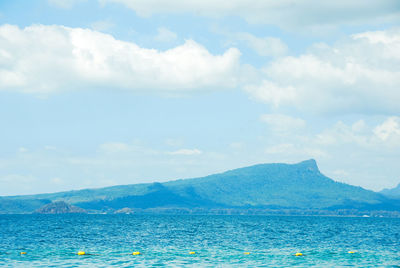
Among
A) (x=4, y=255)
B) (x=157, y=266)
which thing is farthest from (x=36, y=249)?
(x=157, y=266)

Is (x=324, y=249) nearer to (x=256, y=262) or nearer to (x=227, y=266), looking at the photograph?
(x=256, y=262)

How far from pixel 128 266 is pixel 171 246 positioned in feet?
114

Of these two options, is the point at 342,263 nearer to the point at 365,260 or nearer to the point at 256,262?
the point at 365,260

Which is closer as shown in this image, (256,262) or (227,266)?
(227,266)

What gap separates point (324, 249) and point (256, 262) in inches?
1186

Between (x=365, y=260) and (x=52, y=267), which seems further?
(x=365, y=260)

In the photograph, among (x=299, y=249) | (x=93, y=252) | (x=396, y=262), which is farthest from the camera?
(x=299, y=249)

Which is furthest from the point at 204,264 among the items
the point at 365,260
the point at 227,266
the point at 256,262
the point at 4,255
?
the point at 4,255

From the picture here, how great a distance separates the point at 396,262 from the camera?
266 ft

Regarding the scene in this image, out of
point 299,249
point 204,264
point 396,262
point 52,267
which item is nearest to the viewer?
point 52,267

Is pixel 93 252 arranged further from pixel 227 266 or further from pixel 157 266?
pixel 227 266

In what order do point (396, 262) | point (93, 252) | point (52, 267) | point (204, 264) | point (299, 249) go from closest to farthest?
point (52, 267)
point (204, 264)
point (396, 262)
point (93, 252)
point (299, 249)

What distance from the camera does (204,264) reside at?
7444 cm

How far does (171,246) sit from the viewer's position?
345ft
